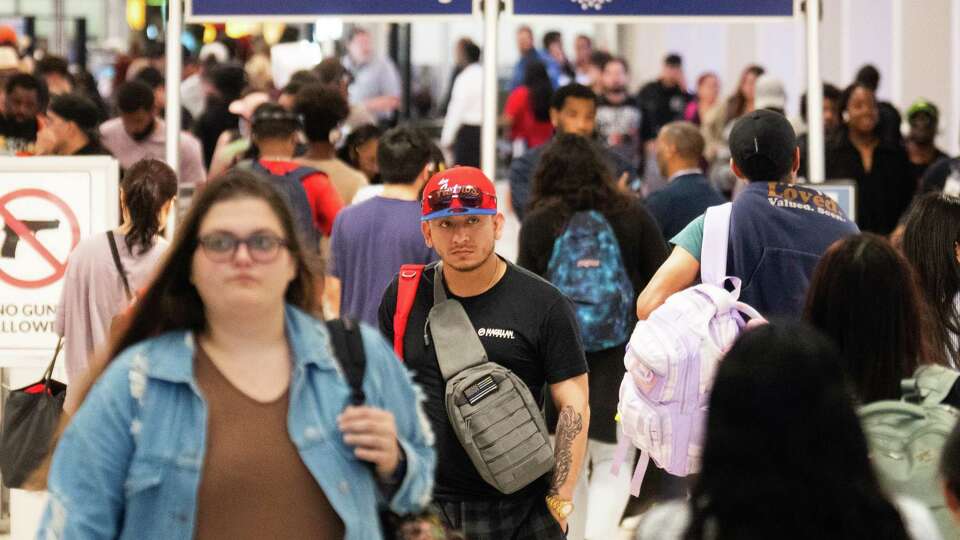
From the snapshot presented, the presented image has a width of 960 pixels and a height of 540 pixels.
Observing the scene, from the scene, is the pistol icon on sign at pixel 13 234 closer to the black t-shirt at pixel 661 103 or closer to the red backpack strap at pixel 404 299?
the red backpack strap at pixel 404 299

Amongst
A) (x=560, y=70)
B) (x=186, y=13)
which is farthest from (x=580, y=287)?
(x=560, y=70)

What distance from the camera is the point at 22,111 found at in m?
12.4

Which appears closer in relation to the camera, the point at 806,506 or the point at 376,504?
the point at 806,506

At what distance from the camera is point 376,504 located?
12.0ft

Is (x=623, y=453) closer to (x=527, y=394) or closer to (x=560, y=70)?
(x=527, y=394)

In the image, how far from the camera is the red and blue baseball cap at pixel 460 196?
5691 mm

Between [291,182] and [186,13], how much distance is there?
129 centimetres

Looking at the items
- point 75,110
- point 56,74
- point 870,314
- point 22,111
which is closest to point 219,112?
point 56,74

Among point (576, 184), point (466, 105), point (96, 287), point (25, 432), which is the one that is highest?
point (466, 105)

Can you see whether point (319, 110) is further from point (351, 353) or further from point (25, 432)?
point (351, 353)

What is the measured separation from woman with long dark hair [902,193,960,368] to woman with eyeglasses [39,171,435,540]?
2.47 meters

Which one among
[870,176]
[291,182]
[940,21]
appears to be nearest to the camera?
[291,182]

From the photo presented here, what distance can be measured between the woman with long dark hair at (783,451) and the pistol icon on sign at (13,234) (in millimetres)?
5594

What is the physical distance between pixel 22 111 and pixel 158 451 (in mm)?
9314
